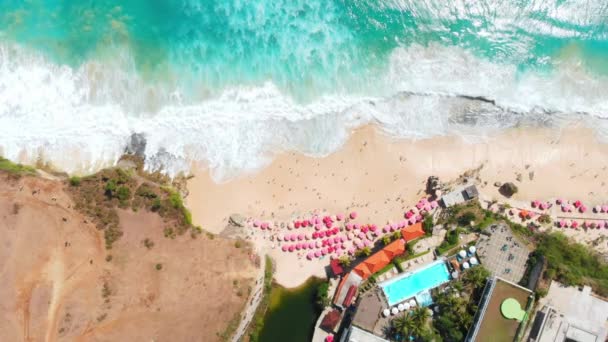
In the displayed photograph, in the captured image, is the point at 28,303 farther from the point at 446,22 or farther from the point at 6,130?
the point at 446,22

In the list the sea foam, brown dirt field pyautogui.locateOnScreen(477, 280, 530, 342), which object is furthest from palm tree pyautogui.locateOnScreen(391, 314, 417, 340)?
the sea foam

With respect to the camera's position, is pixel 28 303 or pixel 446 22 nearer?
pixel 28 303

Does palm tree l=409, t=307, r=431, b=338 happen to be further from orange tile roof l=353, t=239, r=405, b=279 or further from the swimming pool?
orange tile roof l=353, t=239, r=405, b=279

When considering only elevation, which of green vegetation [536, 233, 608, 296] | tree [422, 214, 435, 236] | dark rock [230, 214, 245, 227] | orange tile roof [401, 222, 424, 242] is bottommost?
dark rock [230, 214, 245, 227]

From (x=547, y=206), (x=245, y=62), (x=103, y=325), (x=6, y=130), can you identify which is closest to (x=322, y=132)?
(x=245, y=62)

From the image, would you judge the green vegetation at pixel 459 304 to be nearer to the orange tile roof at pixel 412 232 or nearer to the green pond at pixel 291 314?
the orange tile roof at pixel 412 232

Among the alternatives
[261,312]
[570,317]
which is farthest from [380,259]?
[570,317]
